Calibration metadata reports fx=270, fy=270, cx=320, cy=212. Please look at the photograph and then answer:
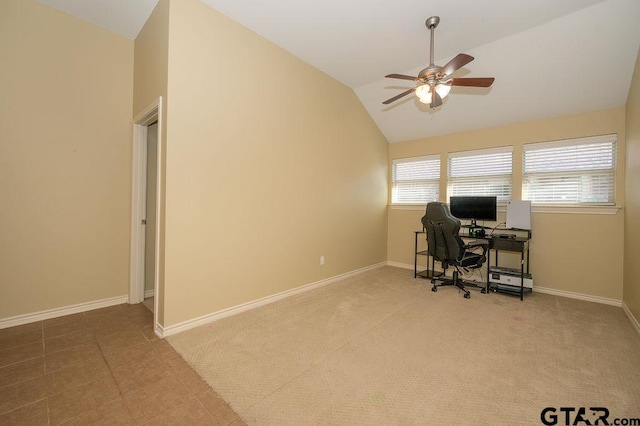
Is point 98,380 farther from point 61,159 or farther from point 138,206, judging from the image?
point 61,159

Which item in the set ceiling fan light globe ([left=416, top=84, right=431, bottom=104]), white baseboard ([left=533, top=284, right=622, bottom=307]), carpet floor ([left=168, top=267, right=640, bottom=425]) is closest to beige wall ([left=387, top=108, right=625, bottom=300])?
white baseboard ([left=533, top=284, right=622, bottom=307])

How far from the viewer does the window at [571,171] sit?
342cm

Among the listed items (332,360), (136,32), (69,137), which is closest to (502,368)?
(332,360)

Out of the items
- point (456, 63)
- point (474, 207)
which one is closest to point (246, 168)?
point (456, 63)

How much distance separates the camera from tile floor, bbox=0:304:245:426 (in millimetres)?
1482

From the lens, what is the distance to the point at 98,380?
1.77 meters

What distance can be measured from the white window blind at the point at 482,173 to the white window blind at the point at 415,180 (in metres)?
0.27

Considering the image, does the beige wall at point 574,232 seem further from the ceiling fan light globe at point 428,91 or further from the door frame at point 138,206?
the door frame at point 138,206

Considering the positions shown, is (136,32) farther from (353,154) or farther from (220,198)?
(353,154)

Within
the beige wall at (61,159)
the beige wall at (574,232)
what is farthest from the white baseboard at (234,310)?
the beige wall at (574,232)

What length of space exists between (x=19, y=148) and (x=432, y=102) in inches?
155

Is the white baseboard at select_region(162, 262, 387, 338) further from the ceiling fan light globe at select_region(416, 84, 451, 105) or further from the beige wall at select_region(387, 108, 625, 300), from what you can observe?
the beige wall at select_region(387, 108, 625, 300)

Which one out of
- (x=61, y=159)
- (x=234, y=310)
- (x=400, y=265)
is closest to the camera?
(x=61, y=159)
